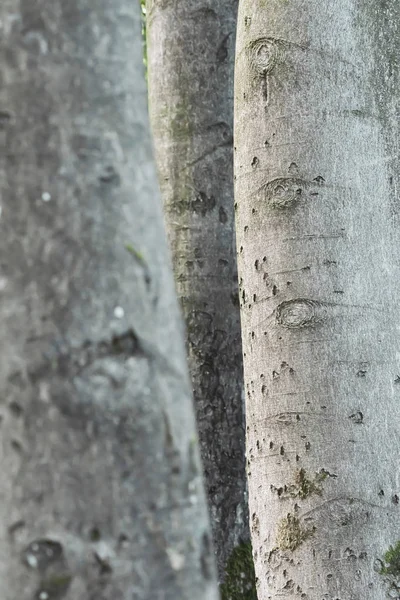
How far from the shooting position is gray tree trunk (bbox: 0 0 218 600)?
1.03 meters

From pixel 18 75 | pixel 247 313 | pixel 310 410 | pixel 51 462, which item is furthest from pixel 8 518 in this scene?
pixel 247 313

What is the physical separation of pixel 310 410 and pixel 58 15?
1.82 m

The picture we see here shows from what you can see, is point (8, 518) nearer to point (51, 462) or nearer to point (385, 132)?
point (51, 462)

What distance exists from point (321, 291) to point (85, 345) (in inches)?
70.5

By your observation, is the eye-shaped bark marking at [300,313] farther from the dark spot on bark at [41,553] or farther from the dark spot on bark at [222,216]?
the dark spot on bark at [41,553]

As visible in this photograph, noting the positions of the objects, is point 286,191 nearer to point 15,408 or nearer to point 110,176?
point 110,176

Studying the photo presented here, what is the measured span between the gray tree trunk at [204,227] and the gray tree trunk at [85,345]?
329 centimetres

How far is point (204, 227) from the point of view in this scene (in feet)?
14.7

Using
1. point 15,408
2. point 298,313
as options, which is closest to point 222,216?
point 298,313

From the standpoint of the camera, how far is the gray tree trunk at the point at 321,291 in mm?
2736

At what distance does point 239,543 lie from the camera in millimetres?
4492

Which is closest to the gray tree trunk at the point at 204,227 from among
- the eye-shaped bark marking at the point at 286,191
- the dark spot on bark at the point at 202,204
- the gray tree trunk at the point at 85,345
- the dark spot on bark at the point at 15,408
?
the dark spot on bark at the point at 202,204

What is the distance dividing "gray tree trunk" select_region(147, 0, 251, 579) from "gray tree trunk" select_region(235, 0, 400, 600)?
1365mm

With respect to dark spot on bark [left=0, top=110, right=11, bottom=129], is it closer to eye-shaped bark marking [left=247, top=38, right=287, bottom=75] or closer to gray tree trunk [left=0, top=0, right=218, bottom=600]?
gray tree trunk [left=0, top=0, right=218, bottom=600]
